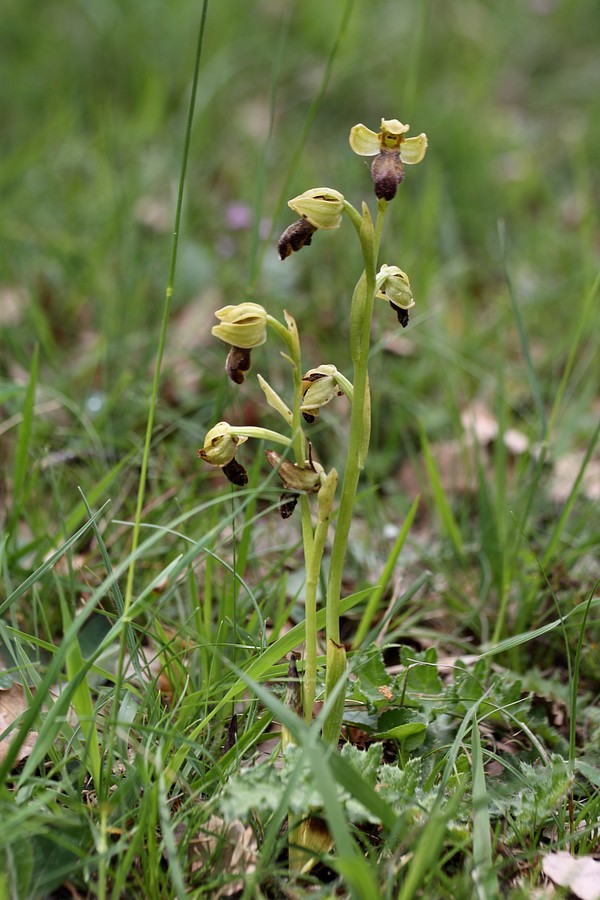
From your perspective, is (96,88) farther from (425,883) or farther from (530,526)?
(425,883)

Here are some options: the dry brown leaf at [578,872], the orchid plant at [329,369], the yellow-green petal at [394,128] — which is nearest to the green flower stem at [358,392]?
the orchid plant at [329,369]

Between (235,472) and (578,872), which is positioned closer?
(578,872)

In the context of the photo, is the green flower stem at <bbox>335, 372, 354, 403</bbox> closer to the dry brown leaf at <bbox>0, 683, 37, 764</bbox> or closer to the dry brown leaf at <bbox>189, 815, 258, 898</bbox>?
the dry brown leaf at <bbox>189, 815, 258, 898</bbox>

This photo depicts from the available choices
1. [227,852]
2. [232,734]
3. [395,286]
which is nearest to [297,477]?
[395,286]

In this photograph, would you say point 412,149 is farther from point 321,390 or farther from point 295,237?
point 321,390

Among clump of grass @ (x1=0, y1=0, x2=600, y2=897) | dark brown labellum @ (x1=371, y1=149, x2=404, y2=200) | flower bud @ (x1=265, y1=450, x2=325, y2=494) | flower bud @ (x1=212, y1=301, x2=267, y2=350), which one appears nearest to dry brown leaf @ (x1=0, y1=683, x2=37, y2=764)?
clump of grass @ (x1=0, y1=0, x2=600, y2=897)

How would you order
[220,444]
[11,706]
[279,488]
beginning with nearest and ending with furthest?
1. [220,444]
2. [279,488]
3. [11,706]
